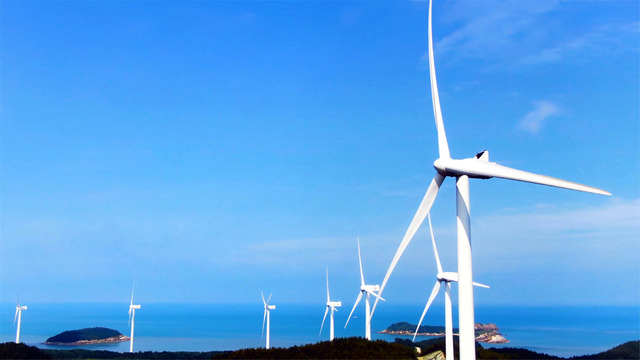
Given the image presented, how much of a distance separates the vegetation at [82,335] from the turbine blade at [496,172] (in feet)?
514

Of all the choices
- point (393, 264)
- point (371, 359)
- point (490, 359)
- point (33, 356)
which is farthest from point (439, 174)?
point (33, 356)

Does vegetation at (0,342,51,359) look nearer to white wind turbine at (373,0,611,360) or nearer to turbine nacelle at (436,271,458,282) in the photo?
turbine nacelle at (436,271,458,282)

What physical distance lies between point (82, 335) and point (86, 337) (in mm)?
1698

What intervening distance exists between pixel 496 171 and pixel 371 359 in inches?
1168

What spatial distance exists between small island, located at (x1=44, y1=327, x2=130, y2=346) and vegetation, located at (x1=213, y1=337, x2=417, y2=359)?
120213 mm

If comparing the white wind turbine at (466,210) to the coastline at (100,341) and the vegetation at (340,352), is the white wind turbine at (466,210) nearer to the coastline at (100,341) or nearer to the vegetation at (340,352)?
the vegetation at (340,352)

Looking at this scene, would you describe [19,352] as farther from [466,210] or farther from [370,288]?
[466,210]

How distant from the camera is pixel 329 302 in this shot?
7400 centimetres

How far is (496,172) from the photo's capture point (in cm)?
2367

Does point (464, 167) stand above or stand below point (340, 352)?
above

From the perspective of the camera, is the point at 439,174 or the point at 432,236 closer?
the point at 439,174

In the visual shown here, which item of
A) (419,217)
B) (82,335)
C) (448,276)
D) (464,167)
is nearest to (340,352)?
(448,276)

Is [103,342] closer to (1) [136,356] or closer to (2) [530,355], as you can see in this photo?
(1) [136,356]

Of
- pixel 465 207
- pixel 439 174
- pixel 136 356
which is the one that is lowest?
pixel 136 356
